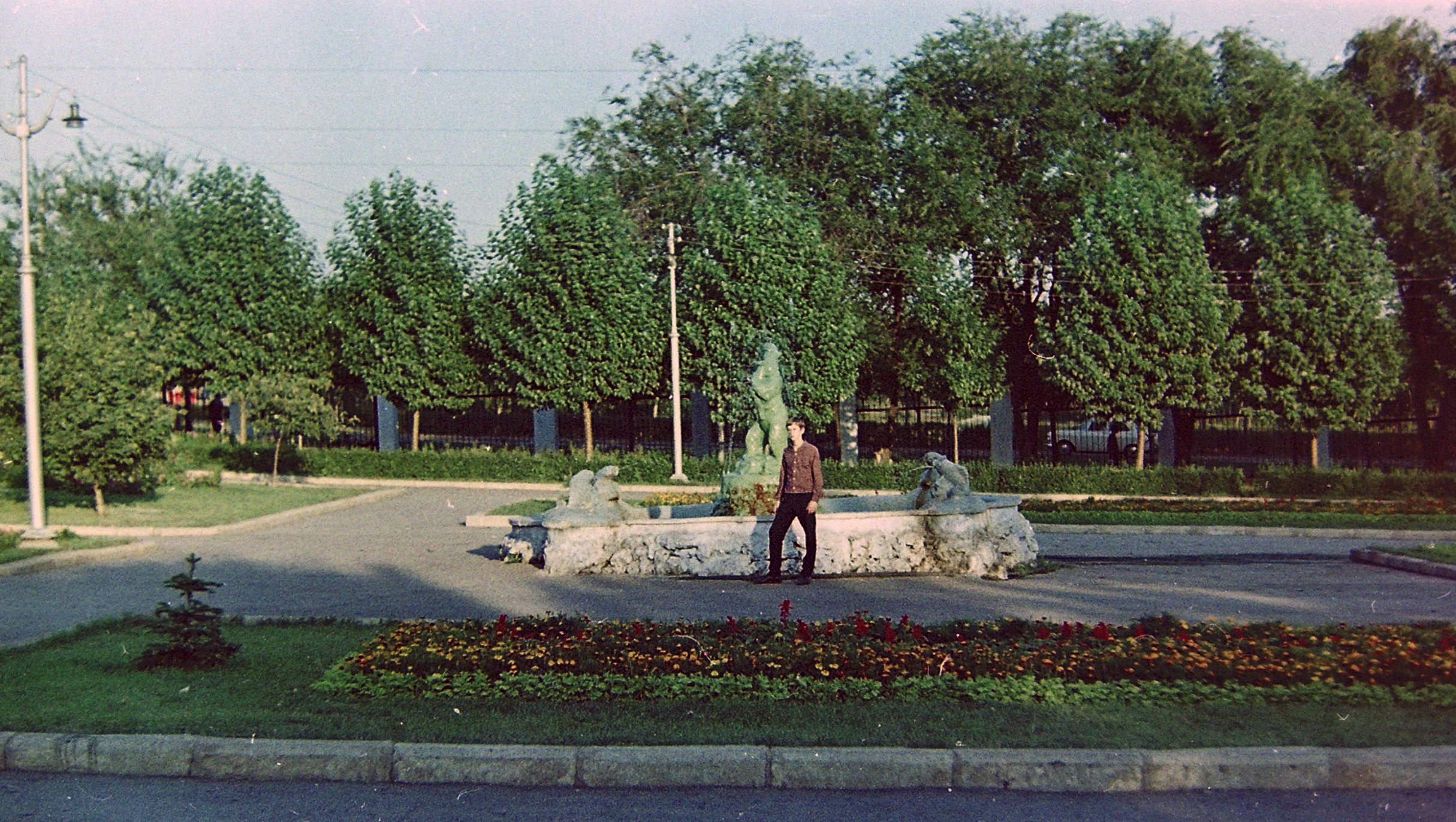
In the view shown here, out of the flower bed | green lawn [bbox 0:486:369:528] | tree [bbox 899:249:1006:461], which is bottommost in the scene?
the flower bed

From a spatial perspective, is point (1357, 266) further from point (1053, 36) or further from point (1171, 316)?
point (1053, 36)

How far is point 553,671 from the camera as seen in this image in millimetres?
7824

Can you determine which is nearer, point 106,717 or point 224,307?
point 106,717

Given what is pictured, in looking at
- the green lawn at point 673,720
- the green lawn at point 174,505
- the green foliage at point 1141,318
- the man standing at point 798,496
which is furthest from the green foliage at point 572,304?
the green lawn at point 673,720

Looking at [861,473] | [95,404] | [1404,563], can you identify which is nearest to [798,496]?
[1404,563]

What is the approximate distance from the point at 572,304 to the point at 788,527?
59.0 feet

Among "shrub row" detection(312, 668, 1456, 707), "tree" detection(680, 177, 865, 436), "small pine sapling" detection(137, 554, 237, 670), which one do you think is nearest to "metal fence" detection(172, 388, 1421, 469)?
"tree" detection(680, 177, 865, 436)

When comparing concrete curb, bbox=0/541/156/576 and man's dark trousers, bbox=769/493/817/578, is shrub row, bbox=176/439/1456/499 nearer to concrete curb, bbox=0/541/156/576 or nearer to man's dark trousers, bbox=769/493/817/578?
concrete curb, bbox=0/541/156/576

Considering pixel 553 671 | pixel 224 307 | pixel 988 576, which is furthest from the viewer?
pixel 224 307

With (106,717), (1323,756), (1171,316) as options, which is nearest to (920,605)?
(1323,756)

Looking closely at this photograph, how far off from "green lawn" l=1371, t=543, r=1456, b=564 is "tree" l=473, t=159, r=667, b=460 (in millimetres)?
18278

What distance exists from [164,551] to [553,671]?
10923 millimetres

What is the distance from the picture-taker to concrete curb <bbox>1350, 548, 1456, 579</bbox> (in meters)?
13.2

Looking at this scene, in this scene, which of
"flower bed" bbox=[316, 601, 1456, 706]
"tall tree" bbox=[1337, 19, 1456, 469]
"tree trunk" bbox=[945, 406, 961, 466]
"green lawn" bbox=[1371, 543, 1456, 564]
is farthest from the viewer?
"tree trunk" bbox=[945, 406, 961, 466]
